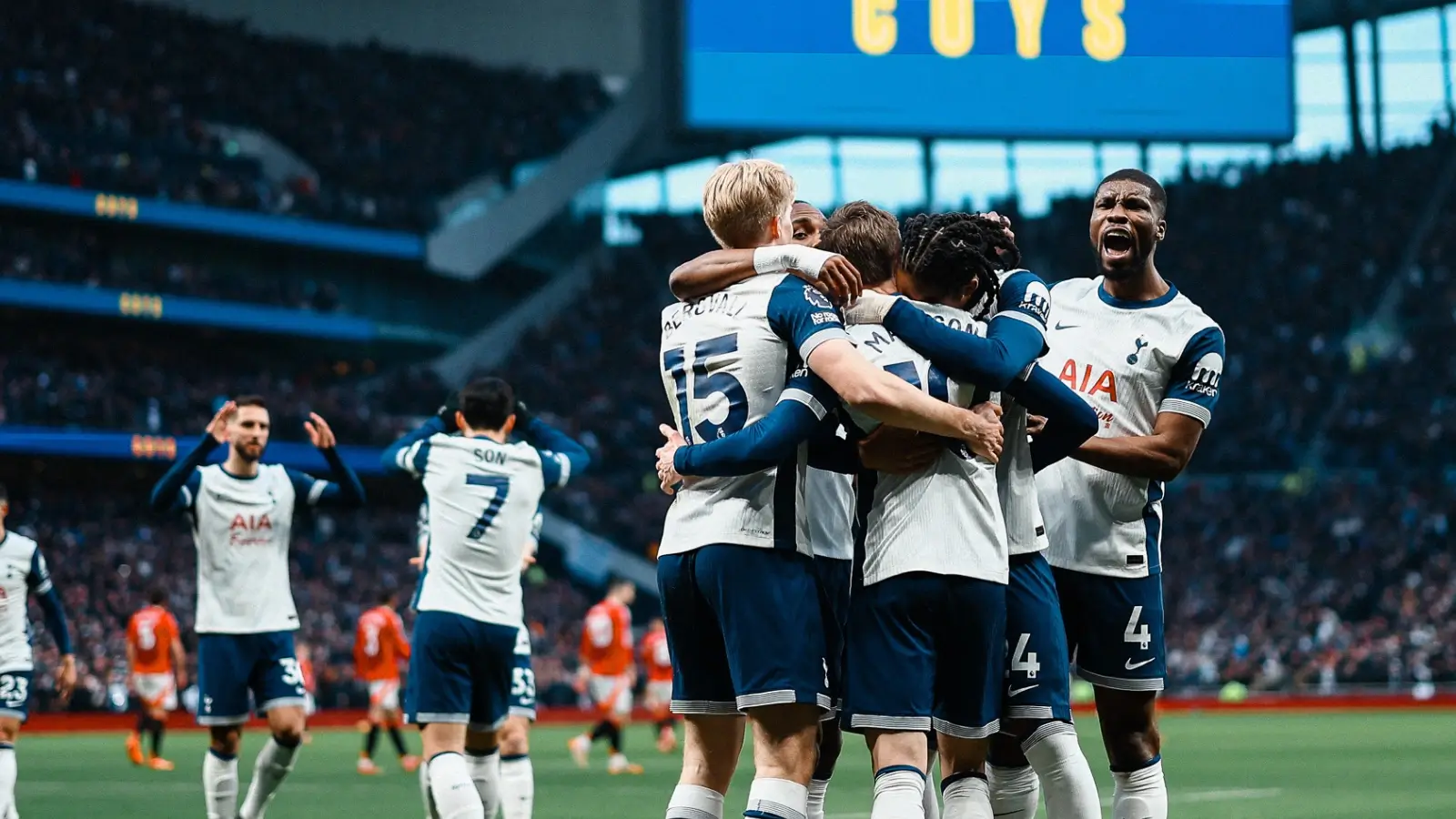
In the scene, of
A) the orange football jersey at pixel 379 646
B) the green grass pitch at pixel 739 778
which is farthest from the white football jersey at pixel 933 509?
the orange football jersey at pixel 379 646

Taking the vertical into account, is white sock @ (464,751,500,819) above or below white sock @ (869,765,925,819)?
below

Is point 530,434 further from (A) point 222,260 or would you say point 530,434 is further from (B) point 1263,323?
(B) point 1263,323

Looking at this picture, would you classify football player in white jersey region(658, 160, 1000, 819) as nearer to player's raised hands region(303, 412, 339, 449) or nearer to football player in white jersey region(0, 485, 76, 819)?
player's raised hands region(303, 412, 339, 449)

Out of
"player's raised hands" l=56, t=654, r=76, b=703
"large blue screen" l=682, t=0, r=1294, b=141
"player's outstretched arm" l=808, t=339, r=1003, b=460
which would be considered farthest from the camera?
"large blue screen" l=682, t=0, r=1294, b=141

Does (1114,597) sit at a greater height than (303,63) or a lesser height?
lesser

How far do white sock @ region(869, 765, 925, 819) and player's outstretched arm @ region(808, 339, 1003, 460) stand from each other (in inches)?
41.2

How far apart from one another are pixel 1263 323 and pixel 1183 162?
757cm

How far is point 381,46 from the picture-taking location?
48.1 metres

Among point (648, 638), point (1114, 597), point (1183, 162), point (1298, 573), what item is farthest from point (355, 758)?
point (1183, 162)

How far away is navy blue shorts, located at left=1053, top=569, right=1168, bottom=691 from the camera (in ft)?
20.9

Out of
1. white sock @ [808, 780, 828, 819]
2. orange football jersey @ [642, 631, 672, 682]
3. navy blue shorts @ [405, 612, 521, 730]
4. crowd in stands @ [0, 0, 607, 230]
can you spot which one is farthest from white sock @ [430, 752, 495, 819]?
crowd in stands @ [0, 0, 607, 230]

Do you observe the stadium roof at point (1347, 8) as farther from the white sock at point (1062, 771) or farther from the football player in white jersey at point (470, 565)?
the white sock at point (1062, 771)

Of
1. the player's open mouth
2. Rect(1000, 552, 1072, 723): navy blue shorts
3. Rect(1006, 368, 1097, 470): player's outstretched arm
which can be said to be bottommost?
Rect(1000, 552, 1072, 723): navy blue shorts

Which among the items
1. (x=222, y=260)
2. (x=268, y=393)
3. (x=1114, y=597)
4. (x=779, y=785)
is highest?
(x=222, y=260)
